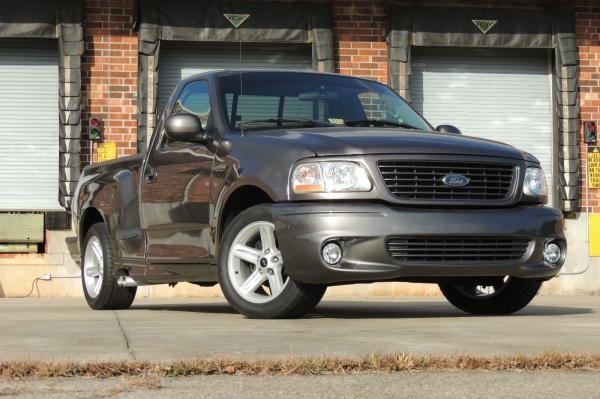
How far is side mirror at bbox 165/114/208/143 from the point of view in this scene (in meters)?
8.64

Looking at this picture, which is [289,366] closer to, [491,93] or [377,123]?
[377,123]

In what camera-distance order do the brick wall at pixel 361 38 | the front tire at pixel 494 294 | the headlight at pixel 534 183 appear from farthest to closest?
the brick wall at pixel 361 38, the front tire at pixel 494 294, the headlight at pixel 534 183

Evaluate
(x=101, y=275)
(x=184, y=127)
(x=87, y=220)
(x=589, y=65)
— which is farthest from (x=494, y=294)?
(x=589, y=65)

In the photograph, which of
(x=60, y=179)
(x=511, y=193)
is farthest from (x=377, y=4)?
(x=511, y=193)

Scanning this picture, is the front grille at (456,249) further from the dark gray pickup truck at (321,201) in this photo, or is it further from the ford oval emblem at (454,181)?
the ford oval emblem at (454,181)

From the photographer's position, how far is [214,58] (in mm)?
19016

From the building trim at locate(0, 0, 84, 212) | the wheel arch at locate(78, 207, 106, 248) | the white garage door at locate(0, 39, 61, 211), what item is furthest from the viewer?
the white garage door at locate(0, 39, 61, 211)

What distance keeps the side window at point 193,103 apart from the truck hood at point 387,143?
76cm

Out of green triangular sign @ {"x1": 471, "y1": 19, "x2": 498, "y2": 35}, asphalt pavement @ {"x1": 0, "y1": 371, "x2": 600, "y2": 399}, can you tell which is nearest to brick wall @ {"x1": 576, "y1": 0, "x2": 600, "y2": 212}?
green triangular sign @ {"x1": 471, "y1": 19, "x2": 498, "y2": 35}

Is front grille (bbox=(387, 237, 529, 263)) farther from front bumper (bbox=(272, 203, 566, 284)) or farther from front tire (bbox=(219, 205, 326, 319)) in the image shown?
front tire (bbox=(219, 205, 326, 319))

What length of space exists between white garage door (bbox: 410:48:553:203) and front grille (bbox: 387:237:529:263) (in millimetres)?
11528

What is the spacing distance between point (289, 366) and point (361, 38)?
46.5ft

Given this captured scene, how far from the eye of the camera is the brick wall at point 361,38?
63.1ft

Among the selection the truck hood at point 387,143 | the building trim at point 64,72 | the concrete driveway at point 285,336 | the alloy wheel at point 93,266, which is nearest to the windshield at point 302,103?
the truck hood at point 387,143
